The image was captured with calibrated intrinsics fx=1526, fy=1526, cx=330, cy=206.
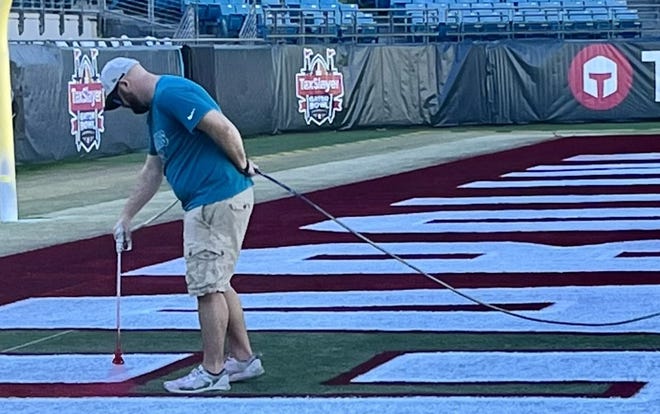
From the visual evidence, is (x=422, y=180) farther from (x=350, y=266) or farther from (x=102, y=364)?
(x=102, y=364)

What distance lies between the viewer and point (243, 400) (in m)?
6.59

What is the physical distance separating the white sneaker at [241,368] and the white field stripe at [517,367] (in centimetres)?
46

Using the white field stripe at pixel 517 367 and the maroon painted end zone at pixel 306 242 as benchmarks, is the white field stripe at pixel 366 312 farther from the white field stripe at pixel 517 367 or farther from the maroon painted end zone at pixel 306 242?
the white field stripe at pixel 517 367

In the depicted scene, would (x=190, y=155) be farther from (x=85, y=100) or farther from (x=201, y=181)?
(x=85, y=100)

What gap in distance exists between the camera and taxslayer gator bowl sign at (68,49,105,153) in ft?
73.7

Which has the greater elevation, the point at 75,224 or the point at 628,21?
the point at 628,21

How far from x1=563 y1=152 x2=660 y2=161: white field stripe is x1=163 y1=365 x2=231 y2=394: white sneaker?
15.9 metres

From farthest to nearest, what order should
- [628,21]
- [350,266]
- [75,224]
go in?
[628,21], [75,224], [350,266]

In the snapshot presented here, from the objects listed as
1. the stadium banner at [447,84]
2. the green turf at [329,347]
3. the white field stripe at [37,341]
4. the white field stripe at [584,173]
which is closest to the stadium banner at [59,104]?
the stadium banner at [447,84]

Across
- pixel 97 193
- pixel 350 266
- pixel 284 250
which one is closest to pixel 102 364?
pixel 350 266

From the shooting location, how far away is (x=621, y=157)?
22.4 meters

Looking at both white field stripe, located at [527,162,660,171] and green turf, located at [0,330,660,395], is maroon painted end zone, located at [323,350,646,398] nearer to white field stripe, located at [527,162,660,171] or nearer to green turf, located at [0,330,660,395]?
green turf, located at [0,330,660,395]

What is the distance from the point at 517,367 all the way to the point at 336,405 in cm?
113

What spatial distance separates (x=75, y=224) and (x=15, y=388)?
768 cm
